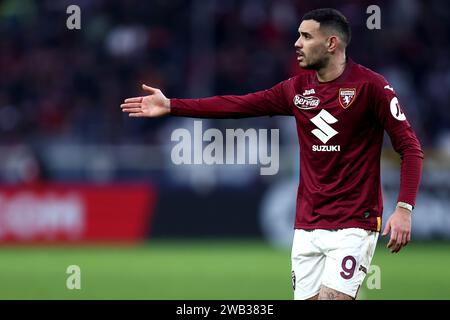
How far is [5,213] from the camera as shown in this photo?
1755 centimetres

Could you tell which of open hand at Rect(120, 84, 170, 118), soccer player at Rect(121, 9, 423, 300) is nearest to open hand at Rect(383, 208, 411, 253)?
soccer player at Rect(121, 9, 423, 300)

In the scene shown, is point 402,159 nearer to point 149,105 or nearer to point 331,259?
point 331,259

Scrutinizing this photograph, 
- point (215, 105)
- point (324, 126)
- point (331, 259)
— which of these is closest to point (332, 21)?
point (324, 126)

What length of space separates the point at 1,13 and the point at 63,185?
655cm

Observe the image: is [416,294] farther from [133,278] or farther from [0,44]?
[0,44]

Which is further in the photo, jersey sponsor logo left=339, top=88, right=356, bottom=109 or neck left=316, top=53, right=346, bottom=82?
neck left=316, top=53, right=346, bottom=82

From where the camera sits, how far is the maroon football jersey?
6914 millimetres

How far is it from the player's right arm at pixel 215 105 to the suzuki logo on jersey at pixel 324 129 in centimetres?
32

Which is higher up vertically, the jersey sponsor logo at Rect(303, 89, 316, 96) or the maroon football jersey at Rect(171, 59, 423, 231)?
the jersey sponsor logo at Rect(303, 89, 316, 96)

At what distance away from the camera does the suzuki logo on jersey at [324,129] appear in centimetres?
702

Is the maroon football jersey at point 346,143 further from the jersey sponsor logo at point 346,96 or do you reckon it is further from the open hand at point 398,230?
the open hand at point 398,230

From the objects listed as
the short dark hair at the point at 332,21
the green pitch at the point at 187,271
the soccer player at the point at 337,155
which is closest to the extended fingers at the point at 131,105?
the soccer player at the point at 337,155

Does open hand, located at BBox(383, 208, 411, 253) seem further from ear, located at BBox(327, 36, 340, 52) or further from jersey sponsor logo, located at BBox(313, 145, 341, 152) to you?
ear, located at BBox(327, 36, 340, 52)

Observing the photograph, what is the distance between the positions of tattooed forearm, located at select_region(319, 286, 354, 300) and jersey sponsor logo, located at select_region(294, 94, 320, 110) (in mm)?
1171
